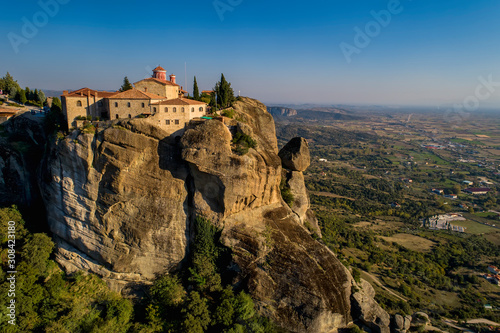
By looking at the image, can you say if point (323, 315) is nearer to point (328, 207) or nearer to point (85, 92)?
point (85, 92)

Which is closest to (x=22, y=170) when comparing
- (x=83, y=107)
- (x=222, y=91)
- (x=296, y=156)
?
(x=83, y=107)

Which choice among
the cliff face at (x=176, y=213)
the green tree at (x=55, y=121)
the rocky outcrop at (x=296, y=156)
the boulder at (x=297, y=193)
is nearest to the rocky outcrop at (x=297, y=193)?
the boulder at (x=297, y=193)

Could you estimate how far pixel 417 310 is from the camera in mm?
35094

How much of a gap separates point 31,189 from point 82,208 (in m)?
13.4

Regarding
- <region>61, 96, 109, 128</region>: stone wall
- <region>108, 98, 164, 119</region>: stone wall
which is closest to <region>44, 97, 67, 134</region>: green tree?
<region>61, 96, 109, 128</region>: stone wall

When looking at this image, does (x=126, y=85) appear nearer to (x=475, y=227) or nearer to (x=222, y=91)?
(x=222, y=91)

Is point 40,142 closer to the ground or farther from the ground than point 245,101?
closer to the ground

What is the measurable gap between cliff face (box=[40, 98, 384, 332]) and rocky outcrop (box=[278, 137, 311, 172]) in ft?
26.1

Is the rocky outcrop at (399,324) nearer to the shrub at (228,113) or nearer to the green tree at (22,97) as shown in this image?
the shrub at (228,113)

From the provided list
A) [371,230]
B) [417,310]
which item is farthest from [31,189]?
[371,230]

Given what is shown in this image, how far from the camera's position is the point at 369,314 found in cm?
2577

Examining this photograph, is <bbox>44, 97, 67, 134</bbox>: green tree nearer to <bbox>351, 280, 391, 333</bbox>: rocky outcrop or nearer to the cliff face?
the cliff face

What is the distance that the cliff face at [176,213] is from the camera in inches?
992

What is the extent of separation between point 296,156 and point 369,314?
1916 centimetres
